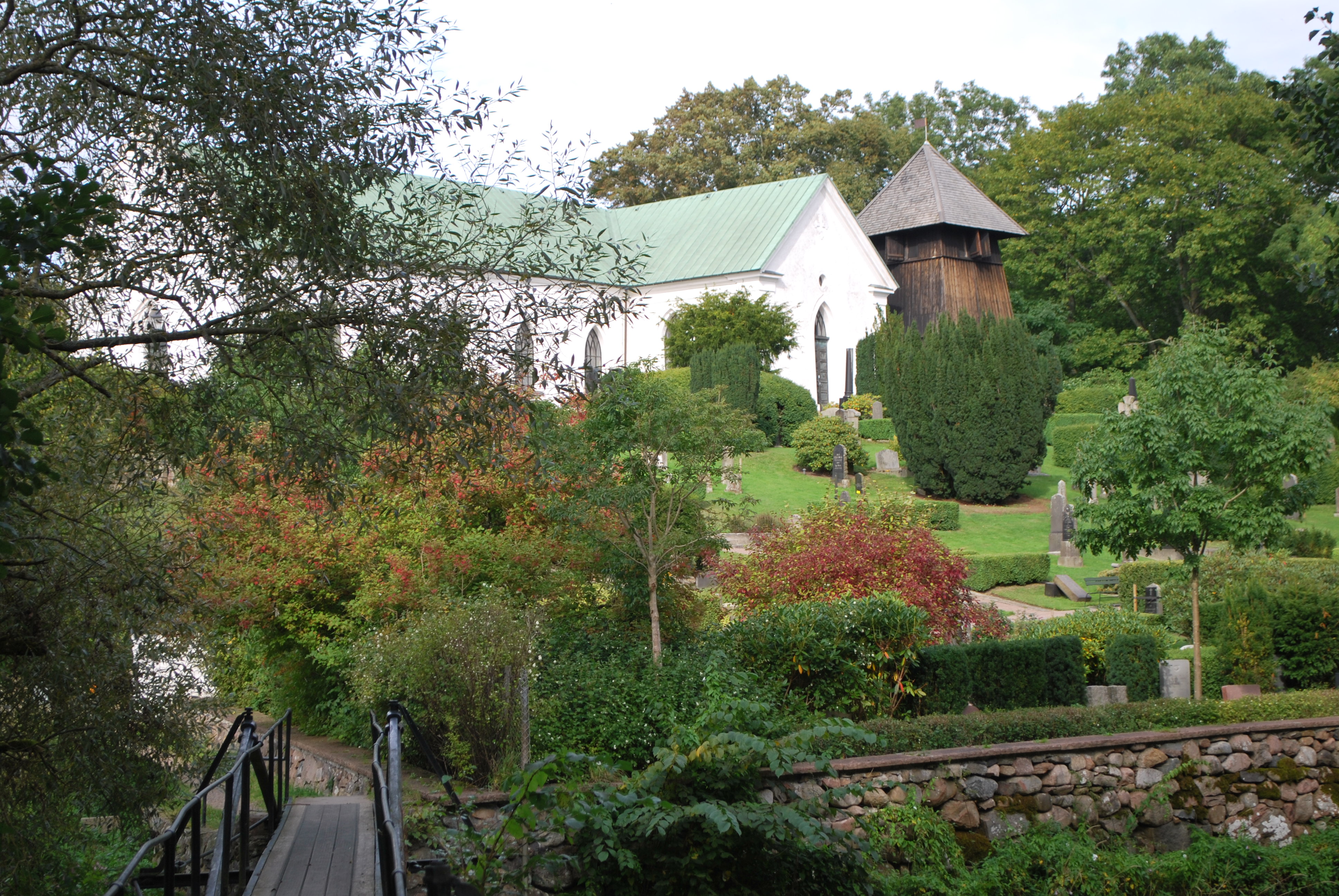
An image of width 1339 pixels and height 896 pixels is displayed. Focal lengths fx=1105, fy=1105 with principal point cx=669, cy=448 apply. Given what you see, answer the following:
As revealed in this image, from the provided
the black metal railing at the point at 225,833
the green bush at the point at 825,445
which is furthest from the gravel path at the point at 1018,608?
the black metal railing at the point at 225,833

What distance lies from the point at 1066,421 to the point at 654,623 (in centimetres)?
3163

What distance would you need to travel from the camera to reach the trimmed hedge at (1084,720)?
9.93 m

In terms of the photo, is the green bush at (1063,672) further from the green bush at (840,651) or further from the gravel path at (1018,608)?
the gravel path at (1018,608)

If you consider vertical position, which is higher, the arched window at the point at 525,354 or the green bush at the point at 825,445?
the arched window at the point at 525,354

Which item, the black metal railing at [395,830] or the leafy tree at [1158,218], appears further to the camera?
the leafy tree at [1158,218]

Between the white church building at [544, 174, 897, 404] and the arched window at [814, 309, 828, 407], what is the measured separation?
0.14ft

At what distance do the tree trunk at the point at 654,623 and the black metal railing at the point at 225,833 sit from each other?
3.73 metres

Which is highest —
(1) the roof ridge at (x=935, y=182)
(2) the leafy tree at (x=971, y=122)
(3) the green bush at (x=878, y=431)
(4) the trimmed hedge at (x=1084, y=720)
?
(2) the leafy tree at (x=971, y=122)

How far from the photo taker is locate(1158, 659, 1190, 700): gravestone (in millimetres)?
13008

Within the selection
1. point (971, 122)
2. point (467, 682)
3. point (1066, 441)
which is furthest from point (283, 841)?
point (971, 122)

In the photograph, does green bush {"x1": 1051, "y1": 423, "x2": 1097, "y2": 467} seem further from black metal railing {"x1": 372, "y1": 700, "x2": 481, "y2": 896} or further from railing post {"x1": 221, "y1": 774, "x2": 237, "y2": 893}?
railing post {"x1": 221, "y1": 774, "x2": 237, "y2": 893}

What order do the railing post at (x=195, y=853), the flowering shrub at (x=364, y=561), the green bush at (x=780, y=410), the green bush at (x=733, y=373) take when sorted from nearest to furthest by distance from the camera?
the railing post at (x=195, y=853) < the flowering shrub at (x=364, y=561) < the green bush at (x=733, y=373) < the green bush at (x=780, y=410)

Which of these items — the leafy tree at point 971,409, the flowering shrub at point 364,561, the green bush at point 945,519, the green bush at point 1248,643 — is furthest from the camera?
the leafy tree at point 971,409

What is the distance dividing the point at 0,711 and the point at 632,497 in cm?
661
